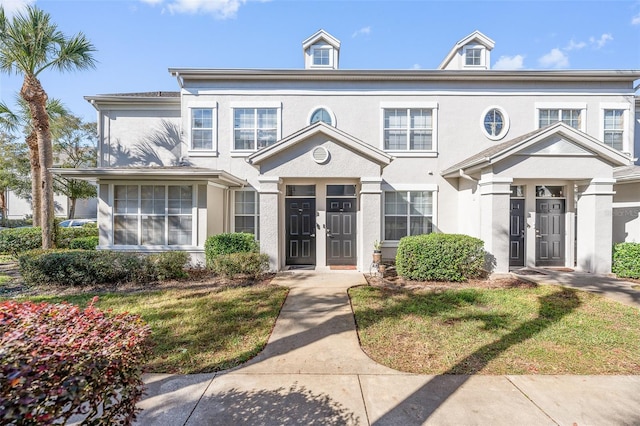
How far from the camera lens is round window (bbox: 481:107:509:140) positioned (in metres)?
12.1

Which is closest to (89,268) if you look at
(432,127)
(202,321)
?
(202,321)

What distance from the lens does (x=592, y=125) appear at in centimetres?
1184

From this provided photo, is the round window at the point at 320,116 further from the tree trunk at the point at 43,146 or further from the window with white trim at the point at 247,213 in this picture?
the tree trunk at the point at 43,146

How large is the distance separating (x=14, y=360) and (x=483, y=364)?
5.05m

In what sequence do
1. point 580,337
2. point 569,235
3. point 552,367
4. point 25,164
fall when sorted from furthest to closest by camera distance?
point 25,164 → point 569,235 → point 580,337 → point 552,367

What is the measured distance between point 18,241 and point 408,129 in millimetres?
18761

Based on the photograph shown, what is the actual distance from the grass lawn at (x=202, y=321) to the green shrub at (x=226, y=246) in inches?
69.3

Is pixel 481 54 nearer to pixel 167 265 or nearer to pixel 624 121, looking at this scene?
pixel 624 121

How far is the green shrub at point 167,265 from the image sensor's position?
8.70 meters

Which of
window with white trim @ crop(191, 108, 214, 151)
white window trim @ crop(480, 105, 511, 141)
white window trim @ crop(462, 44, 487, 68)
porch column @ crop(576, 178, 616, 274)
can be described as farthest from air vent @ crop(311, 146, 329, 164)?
porch column @ crop(576, 178, 616, 274)

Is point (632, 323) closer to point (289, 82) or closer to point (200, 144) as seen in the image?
point (289, 82)

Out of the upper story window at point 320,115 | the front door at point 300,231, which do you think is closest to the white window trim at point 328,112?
the upper story window at point 320,115

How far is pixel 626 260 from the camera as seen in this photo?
29.8 feet

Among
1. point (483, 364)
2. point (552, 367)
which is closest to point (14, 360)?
point (483, 364)
